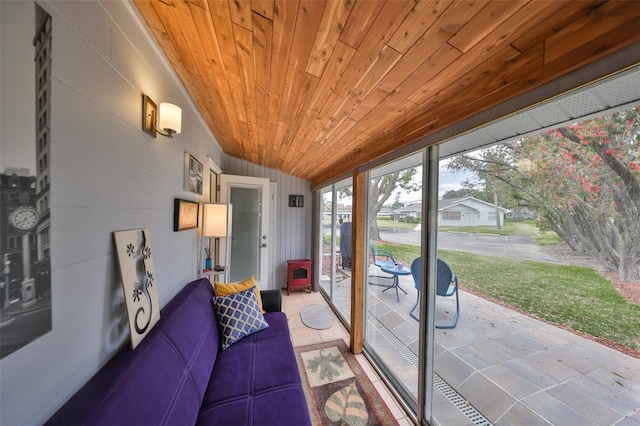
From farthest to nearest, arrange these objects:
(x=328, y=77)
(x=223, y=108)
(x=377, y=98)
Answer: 1. (x=223, y=108)
2. (x=377, y=98)
3. (x=328, y=77)

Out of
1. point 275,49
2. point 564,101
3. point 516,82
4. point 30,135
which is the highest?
point 275,49

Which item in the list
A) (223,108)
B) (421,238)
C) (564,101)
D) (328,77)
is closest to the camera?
(564,101)

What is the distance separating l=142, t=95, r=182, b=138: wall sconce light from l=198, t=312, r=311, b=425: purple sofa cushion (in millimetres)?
1646

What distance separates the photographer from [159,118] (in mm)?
1328

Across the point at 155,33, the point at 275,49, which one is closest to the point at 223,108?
the point at 155,33

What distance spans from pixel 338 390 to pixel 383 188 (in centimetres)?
197

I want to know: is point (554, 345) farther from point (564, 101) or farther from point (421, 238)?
point (564, 101)

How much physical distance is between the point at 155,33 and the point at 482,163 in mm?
2115

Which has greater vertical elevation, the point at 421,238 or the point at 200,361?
the point at 421,238

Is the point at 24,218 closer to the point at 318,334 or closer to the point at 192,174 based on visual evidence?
the point at 192,174

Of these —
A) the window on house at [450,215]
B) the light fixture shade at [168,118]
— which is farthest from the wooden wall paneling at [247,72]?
the window on house at [450,215]

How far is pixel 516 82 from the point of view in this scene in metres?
0.94

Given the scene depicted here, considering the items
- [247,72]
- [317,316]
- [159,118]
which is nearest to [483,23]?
[247,72]

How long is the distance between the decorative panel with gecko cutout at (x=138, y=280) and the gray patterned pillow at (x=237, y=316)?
2.15ft
